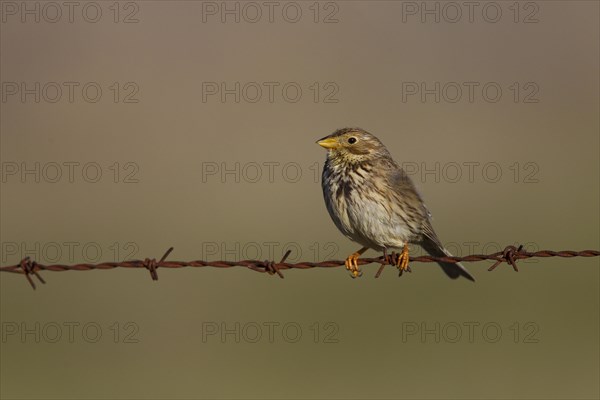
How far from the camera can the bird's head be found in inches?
370

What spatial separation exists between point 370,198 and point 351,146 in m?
0.61

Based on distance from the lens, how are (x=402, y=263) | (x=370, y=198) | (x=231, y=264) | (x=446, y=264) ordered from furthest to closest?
(x=446, y=264)
(x=370, y=198)
(x=402, y=263)
(x=231, y=264)

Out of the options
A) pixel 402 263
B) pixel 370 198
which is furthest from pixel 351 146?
pixel 402 263

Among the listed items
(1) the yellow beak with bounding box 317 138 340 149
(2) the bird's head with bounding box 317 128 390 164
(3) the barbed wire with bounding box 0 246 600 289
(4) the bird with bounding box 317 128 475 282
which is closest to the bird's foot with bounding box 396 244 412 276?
(4) the bird with bounding box 317 128 475 282

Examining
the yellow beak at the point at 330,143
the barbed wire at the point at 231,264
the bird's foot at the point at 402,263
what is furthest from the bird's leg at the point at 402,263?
the yellow beak at the point at 330,143

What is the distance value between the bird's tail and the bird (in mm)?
17

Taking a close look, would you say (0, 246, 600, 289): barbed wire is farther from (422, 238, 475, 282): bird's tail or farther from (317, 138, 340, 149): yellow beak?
(317, 138, 340, 149): yellow beak

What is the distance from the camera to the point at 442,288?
1588cm

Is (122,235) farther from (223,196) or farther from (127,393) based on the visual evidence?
(127,393)

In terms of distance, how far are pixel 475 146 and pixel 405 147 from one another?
250cm

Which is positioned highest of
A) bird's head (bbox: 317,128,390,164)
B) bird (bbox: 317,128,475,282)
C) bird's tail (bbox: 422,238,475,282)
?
bird's head (bbox: 317,128,390,164)

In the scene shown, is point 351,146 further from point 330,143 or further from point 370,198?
point 370,198

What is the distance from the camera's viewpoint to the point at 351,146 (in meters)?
9.41

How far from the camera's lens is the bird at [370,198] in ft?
29.7
